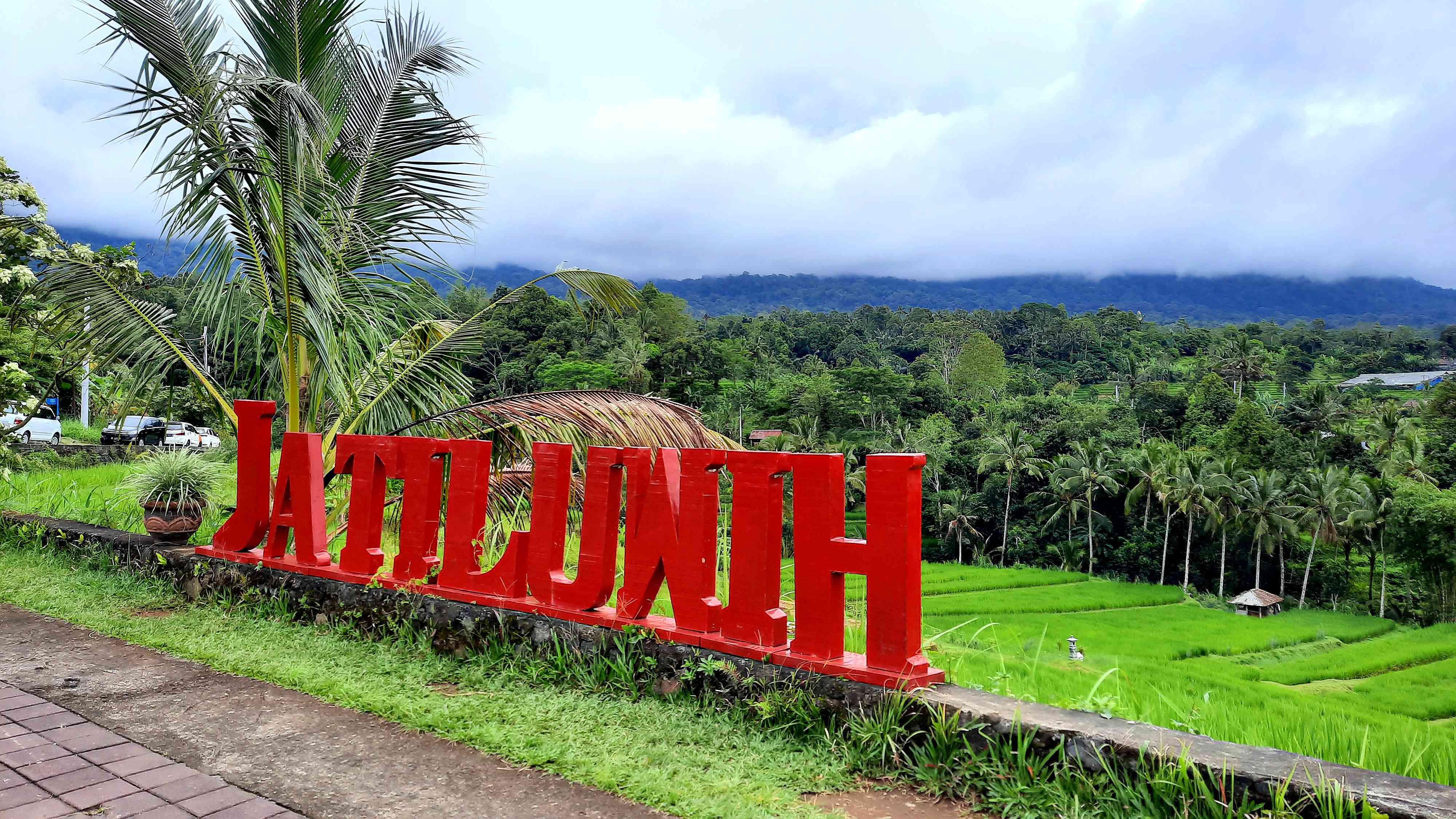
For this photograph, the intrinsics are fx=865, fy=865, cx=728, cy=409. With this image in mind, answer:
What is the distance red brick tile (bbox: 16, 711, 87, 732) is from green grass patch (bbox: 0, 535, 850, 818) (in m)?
0.81

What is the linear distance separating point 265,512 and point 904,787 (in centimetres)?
512

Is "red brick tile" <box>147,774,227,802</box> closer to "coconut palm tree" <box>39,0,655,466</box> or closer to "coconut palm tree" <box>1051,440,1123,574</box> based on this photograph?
"coconut palm tree" <box>39,0,655,466</box>

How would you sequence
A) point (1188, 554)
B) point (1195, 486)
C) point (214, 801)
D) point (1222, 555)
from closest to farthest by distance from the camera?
point (214, 801)
point (1195, 486)
point (1222, 555)
point (1188, 554)

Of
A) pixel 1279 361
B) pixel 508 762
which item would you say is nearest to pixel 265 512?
pixel 508 762

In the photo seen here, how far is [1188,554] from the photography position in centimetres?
4681

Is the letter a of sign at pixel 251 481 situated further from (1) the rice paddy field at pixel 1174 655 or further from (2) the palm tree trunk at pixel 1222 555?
(2) the palm tree trunk at pixel 1222 555

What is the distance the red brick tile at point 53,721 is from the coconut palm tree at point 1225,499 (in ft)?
158

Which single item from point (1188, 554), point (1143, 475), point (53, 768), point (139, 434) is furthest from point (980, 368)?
point (53, 768)

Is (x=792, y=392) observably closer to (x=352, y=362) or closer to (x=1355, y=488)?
(x=1355, y=488)

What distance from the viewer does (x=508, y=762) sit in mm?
3529

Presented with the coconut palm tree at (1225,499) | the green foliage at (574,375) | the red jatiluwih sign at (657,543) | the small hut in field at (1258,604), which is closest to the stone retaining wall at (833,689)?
Answer: the red jatiluwih sign at (657,543)

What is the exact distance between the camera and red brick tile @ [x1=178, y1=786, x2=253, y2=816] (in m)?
3.05

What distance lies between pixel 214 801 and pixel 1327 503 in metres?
50.8

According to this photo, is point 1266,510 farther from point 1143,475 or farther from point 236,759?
point 236,759
